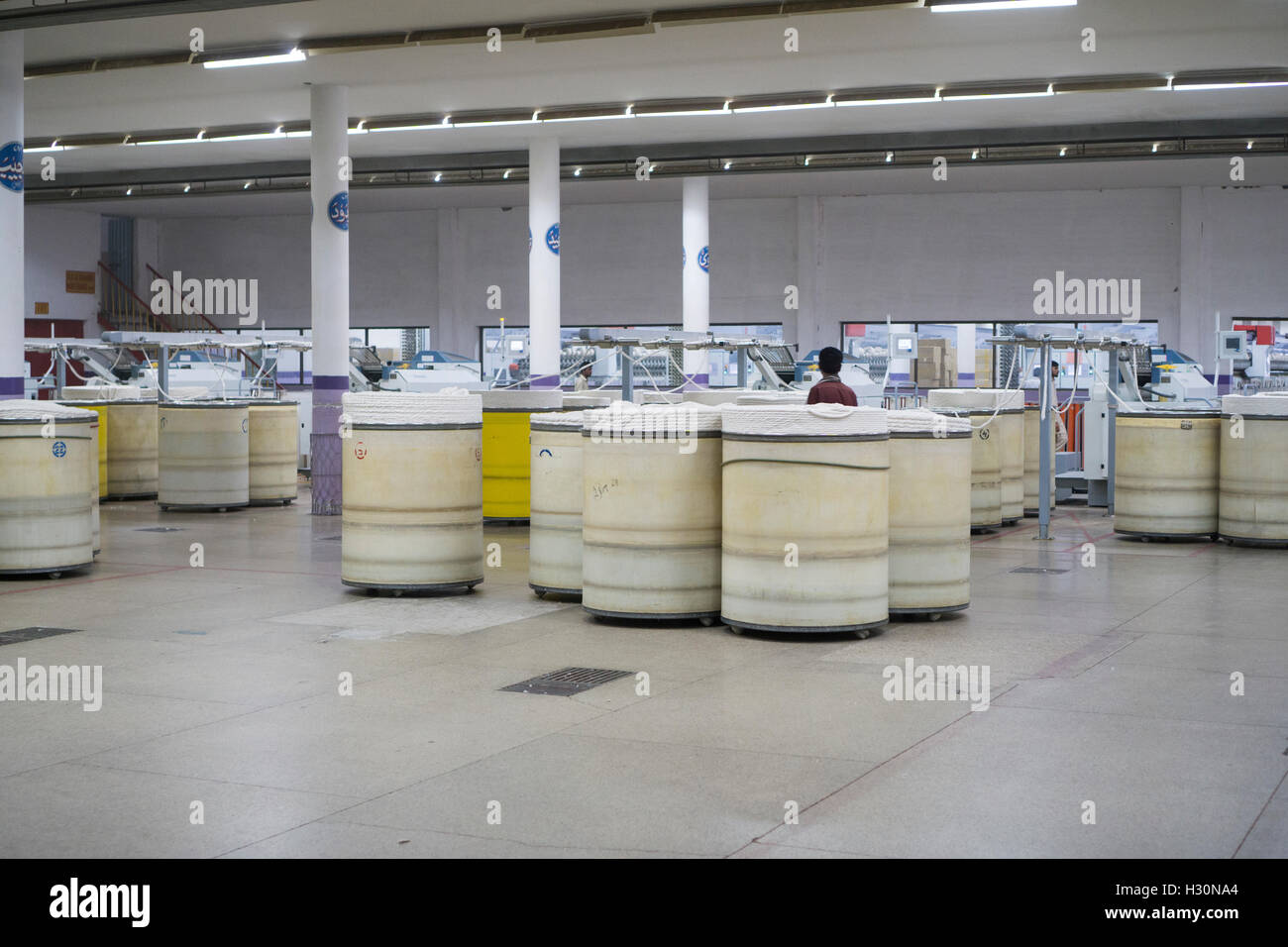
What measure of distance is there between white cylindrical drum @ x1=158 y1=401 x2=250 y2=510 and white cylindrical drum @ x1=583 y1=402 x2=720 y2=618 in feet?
35.2

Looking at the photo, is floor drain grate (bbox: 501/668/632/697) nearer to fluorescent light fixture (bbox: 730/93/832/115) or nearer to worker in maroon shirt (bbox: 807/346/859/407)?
worker in maroon shirt (bbox: 807/346/859/407)

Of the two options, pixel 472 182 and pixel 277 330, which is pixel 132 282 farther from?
pixel 472 182

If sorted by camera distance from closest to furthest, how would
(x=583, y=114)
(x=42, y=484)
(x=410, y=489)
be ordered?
(x=410, y=489) < (x=42, y=484) < (x=583, y=114)

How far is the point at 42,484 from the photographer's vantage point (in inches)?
474

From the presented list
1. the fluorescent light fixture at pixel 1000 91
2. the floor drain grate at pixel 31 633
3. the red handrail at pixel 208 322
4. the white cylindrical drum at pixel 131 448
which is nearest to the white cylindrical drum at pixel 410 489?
the floor drain grate at pixel 31 633

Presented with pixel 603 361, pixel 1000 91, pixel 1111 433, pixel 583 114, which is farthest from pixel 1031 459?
pixel 603 361

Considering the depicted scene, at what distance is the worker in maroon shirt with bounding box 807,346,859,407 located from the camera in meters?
11.9

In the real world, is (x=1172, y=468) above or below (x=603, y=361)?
below

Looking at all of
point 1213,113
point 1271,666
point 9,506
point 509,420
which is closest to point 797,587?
point 1271,666

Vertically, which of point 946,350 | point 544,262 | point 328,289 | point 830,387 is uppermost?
point 544,262

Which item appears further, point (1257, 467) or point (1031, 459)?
point (1031, 459)

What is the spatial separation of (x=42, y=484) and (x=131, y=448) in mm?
9448

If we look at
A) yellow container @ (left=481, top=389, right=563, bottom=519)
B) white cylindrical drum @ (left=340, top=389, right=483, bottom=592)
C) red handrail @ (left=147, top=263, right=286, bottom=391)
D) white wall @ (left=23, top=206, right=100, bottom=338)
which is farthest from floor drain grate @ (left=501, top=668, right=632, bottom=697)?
white wall @ (left=23, top=206, right=100, bottom=338)

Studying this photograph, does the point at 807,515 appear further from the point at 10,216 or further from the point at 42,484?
the point at 10,216
